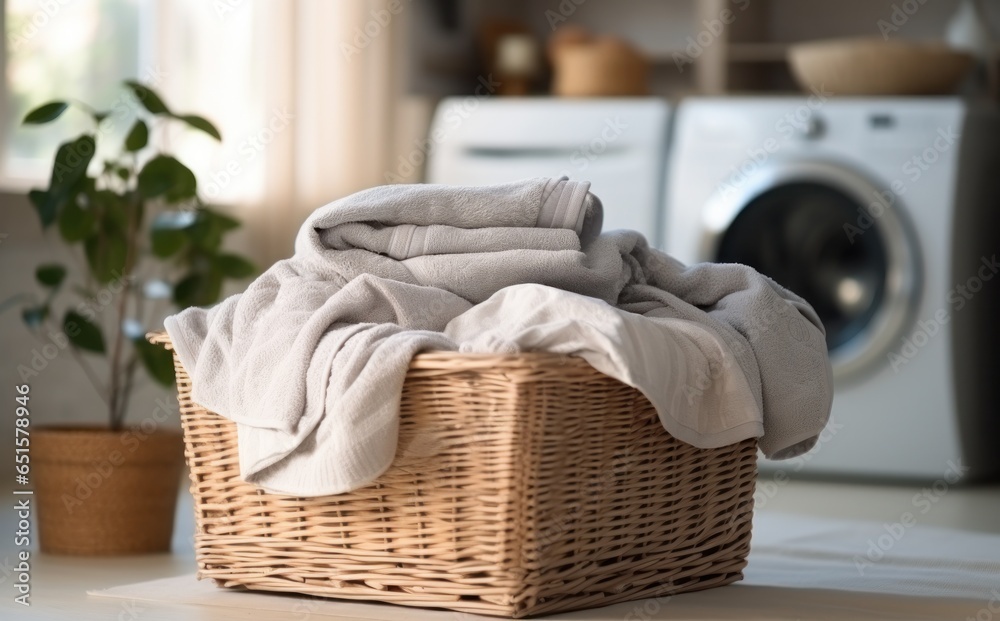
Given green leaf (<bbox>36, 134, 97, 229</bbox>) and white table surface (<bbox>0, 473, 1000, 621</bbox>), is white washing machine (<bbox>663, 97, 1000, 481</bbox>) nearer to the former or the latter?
white table surface (<bbox>0, 473, 1000, 621</bbox>)

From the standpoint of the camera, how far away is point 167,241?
2.11 meters

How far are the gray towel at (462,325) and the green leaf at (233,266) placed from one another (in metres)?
0.57

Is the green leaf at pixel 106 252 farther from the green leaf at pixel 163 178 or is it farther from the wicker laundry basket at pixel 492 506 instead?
the wicker laundry basket at pixel 492 506

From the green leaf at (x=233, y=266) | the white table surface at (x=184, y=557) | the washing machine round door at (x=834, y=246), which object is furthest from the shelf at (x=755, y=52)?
the green leaf at (x=233, y=266)

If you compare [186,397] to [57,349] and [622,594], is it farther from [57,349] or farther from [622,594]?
[57,349]

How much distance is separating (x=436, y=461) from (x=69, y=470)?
80 cm

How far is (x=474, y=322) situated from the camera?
1.48m

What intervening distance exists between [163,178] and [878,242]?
5.06ft

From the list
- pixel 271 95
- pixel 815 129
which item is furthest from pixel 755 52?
pixel 271 95

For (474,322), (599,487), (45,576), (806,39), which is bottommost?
(45,576)

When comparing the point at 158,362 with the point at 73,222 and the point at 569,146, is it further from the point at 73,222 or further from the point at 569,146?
the point at 569,146

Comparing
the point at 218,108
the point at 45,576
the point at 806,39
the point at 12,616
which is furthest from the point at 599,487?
the point at 806,39

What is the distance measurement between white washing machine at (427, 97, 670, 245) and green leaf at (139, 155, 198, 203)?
3.88 ft

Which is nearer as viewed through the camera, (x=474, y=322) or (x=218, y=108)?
(x=474, y=322)
